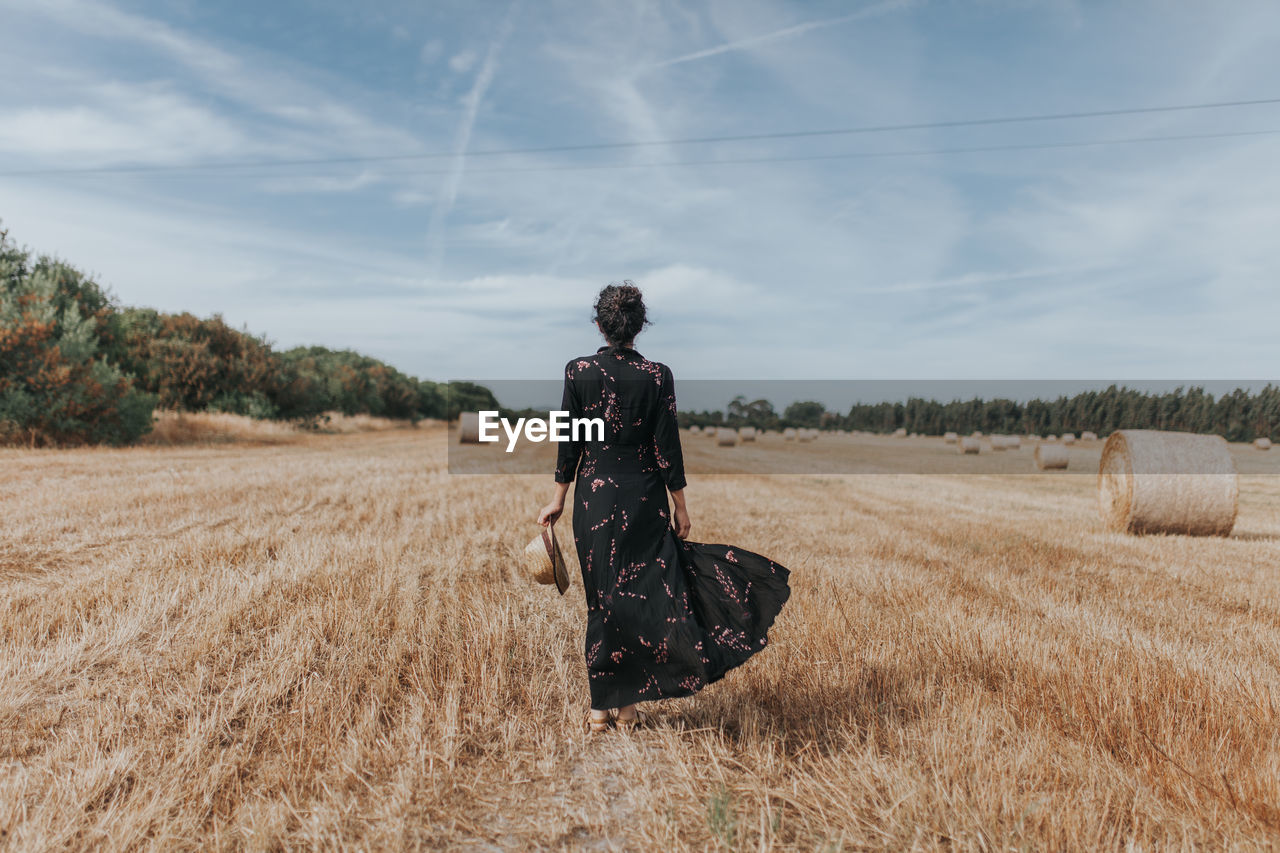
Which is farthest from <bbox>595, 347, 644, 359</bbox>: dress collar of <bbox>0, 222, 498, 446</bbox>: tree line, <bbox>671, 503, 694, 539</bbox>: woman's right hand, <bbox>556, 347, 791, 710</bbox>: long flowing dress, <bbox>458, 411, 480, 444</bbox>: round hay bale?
<bbox>458, 411, 480, 444</bbox>: round hay bale

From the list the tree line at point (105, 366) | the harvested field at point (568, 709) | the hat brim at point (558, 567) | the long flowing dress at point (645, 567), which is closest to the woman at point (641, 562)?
the long flowing dress at point (645, 567)

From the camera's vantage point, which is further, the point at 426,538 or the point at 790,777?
the point at 426,538

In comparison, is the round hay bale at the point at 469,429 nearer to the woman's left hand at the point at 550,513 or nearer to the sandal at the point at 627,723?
the woman's left hand at the point at 550,513

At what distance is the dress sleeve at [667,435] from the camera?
3857 millimetres

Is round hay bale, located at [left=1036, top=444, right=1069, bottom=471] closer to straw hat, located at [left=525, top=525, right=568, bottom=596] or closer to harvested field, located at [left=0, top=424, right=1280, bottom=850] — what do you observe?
harvested field, located at [left=0, top=424, right=1280, bottom=850]

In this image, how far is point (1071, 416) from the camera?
143 ft

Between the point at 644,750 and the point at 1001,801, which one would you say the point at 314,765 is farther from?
the point at 1001,801

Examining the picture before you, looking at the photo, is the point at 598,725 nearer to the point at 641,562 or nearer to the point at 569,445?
the point at 641,562

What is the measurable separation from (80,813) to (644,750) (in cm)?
241

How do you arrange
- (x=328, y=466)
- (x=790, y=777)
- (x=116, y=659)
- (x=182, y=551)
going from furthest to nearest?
(x=328, y=466) < (x=182, y=551) < (x=116, y=659) < (x=790, y=777)

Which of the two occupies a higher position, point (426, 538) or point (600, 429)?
→ point (600, 429)

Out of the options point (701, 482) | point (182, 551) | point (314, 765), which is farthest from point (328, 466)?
point (314, 765)

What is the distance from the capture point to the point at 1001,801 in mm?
2984

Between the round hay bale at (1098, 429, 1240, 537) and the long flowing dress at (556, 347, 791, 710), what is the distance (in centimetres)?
1098
